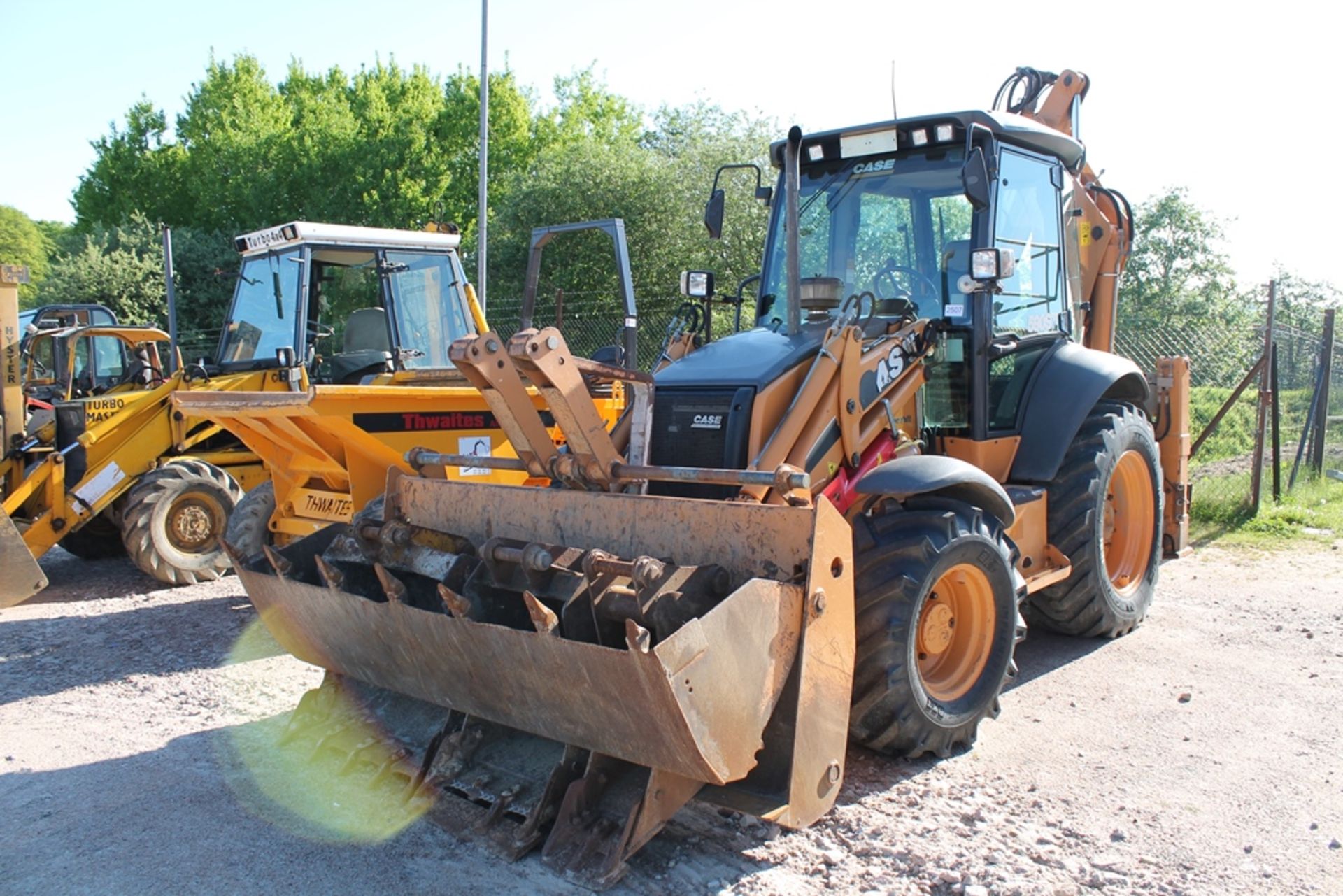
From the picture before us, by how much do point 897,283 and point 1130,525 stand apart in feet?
7.62

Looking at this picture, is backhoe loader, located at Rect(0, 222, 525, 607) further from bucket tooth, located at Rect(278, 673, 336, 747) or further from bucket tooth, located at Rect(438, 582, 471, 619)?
bucket tooth, located at Rect(438, 582, 471, 619)

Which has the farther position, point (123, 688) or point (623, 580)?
point (123, 688)

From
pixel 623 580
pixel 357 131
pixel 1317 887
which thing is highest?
pixel 357 131

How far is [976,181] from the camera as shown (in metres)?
5.01

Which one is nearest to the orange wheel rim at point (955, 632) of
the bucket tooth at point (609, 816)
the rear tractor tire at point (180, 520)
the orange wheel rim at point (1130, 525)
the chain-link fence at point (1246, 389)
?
the bucket tooth at point (609, 816)

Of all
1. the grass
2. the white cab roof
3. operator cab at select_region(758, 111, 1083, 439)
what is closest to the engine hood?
operator cab at select_region(758, 111, 1083, 439)

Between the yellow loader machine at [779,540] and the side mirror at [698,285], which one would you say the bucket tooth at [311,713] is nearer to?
the yellow loader machine at [779,540]

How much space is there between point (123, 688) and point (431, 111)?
26.4 meters

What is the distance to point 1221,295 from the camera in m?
29.0

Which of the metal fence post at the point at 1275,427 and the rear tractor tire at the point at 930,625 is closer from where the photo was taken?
the rear tractor tire at the point at 930,625

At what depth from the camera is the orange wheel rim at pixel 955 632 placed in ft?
14.9

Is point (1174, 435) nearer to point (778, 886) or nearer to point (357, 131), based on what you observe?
point (778, 886)

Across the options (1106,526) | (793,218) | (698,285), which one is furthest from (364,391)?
(1106,526)

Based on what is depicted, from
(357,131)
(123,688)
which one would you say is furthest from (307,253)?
(357,131)
